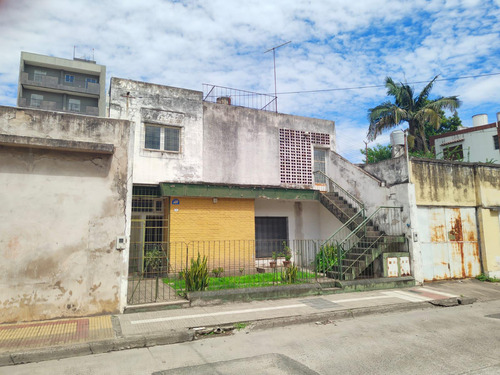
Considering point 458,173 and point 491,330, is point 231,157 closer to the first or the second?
point 458,173

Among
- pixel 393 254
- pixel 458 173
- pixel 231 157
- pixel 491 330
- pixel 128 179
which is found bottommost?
pixel 491 330

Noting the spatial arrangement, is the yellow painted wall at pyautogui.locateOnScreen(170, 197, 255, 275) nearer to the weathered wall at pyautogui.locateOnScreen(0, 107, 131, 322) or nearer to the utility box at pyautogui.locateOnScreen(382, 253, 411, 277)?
the weathered wall at pyautogui.locateOnScreen(0, 107, 131, 322)

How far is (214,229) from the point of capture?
1300cm

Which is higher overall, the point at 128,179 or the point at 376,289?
the point at 128,179

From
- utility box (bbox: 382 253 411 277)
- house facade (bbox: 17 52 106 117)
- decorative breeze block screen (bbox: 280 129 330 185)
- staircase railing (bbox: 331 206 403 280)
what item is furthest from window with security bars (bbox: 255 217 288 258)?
house facade (bbox: 17 52 106 117)

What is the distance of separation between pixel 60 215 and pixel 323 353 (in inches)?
244

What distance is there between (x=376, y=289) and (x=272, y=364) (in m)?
6.86

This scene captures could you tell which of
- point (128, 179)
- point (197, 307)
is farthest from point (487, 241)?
point (128, 179)

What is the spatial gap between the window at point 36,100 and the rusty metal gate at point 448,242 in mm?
45368

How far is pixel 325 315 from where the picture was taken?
26.1 feet

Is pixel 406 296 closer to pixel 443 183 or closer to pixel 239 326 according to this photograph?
pixel 443 183

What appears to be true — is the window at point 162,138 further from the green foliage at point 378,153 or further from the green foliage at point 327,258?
the green foliage at point 378,153

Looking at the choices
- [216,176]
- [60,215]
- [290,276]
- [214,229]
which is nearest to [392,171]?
[290,276]

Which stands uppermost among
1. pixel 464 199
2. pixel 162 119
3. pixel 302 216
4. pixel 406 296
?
pixel 162 119
